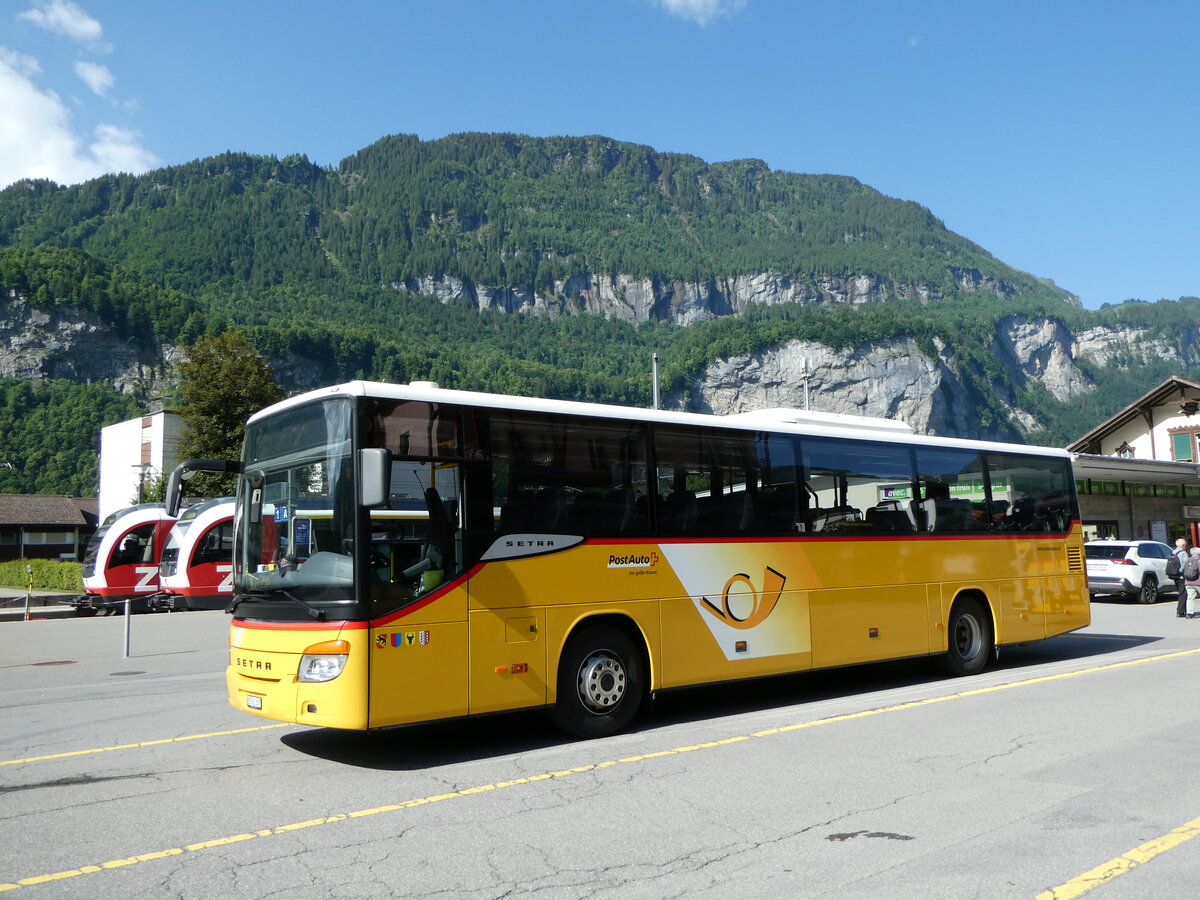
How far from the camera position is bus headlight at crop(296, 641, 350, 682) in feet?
23.4

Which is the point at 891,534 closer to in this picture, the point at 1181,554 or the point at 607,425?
the point at 607,425

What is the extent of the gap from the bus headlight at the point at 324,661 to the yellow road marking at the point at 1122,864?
4583 millimetres

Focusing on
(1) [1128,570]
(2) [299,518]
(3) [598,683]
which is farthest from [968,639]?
(1) [1128,570]

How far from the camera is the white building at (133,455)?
69.2m

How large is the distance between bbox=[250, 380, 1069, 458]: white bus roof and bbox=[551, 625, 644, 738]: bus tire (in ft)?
6.24

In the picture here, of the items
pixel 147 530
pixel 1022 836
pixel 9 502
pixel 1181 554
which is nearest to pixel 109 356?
pixel 9 502

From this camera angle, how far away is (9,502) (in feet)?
259

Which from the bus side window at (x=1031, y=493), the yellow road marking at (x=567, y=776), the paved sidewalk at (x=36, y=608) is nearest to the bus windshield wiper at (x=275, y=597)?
the yellow road marking at (x=567, y=776)

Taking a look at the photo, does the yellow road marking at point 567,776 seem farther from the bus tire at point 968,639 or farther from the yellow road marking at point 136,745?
the bus tire at point 968,639

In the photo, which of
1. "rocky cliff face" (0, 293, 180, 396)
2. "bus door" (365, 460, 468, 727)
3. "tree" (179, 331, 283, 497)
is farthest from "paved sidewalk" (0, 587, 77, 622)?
"rocky cliff face" (0, 293, 180, 396)

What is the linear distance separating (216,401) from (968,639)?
1605 inches

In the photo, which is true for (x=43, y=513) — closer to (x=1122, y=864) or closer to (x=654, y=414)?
(x=654, y=414)

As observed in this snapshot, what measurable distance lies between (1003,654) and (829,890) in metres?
11.5

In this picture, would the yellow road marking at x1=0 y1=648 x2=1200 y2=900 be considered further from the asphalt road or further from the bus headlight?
the bus headlight
